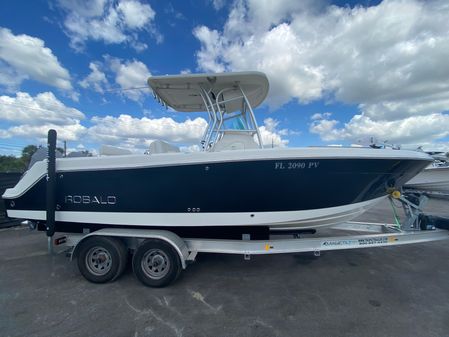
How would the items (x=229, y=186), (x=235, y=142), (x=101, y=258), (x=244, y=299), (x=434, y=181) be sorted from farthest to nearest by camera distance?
1. (x=434, y=181)
2. (x=235, y=142)
3. (x=101, y=258)
4. (x=229, y=186)
5. (x=244, y=299)

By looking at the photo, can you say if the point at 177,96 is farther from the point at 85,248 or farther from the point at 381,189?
the point at 381,189

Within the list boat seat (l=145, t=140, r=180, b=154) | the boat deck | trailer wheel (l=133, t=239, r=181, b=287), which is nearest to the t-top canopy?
boat seat (l=145, t=140, r=180, b=154)

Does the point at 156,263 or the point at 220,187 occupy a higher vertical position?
the point at 220,187

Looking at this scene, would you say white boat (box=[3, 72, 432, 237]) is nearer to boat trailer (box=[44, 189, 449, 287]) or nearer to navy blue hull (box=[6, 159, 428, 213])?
navy blue hull (box=[6, 159, 428, 213])

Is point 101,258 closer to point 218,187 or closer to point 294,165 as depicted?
point 218,187

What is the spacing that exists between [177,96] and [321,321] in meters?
3.92

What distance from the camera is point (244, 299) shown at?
292cm

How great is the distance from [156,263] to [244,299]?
4.11ft

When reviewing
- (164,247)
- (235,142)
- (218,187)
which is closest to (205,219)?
(218,187)

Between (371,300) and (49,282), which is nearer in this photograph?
(371,300)

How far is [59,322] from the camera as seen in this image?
8.21 ft

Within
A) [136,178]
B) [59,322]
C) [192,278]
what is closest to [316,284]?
[192,278]

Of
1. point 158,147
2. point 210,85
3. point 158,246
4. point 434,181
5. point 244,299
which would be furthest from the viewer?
point 434,181

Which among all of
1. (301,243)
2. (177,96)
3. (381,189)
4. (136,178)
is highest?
(177,96)
